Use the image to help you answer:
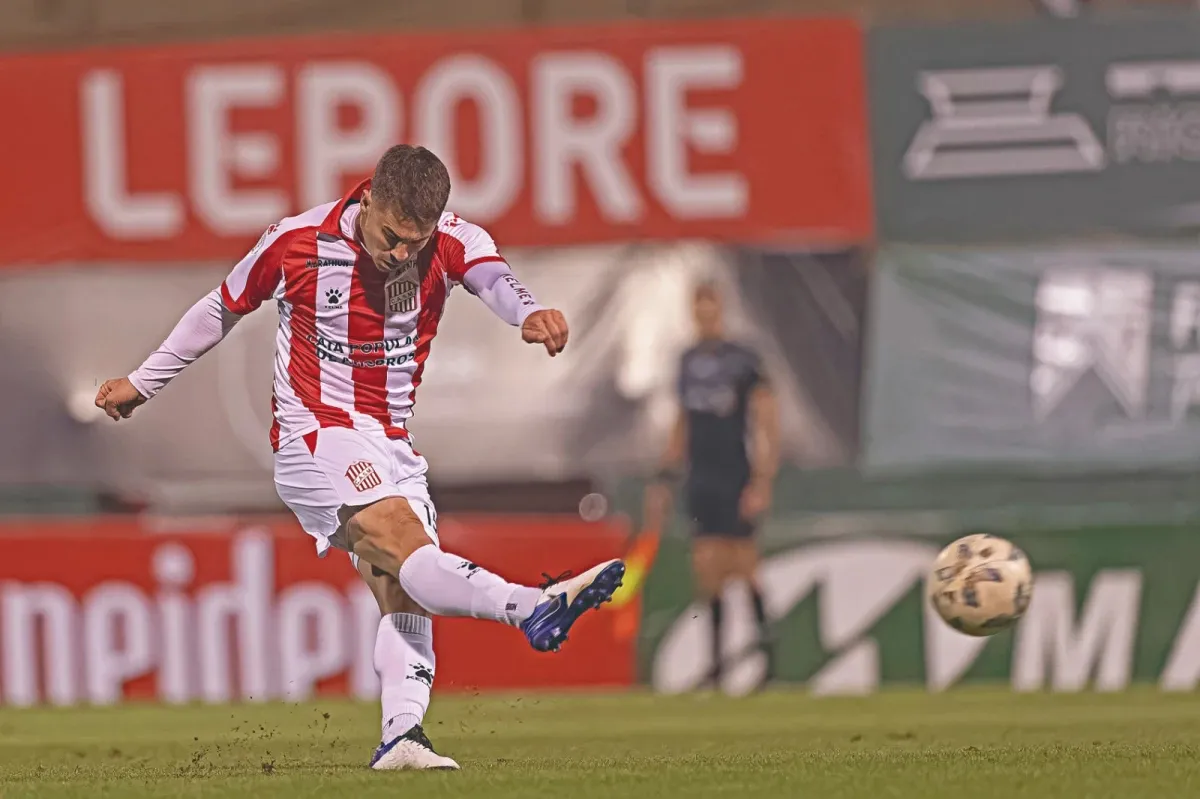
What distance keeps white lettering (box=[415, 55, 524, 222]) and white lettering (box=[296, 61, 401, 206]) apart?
0.88 ft

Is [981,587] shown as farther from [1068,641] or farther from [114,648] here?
[114,648]

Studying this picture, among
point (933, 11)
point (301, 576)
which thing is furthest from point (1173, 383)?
point (301, 576)

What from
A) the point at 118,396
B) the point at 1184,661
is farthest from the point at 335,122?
the point at 118,396

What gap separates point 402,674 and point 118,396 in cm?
141

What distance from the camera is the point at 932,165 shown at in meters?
16.5

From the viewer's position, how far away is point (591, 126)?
1659 cm

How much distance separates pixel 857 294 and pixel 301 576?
4.70m

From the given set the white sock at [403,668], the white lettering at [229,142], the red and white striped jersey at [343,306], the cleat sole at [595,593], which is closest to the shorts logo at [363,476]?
the red and white striped jersey at [343,306]

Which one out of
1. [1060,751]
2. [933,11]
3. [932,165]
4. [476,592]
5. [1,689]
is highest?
[933,11]

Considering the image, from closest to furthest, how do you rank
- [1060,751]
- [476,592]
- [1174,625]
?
[476,592], [1060,751], [1174,625]

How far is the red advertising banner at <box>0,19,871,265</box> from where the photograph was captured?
16.5 m

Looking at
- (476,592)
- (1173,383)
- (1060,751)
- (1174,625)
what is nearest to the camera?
(476,592)

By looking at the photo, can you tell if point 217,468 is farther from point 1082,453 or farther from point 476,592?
point 476,592

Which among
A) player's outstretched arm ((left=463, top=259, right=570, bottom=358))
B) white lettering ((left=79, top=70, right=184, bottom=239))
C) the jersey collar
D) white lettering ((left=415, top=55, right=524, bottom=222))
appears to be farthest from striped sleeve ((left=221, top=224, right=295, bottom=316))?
white lettering ((left=79, top=70, right=184, bottom=239))
